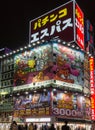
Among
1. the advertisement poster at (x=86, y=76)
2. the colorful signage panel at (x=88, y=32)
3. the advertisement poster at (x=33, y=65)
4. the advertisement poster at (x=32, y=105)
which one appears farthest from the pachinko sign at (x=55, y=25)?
the advertisement poster at (x=32, y=105)

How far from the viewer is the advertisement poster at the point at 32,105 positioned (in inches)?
1221

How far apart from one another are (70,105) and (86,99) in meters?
3.59

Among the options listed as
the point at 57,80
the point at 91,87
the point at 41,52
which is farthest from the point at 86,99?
the point at 41,52

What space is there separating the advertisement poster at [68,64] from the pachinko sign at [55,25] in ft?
12.0

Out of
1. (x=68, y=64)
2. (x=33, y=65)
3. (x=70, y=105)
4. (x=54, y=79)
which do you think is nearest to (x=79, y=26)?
(x=68, y=64)

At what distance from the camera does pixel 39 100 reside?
105ft

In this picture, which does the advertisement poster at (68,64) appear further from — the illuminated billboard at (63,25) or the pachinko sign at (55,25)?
the pachinko sign at (55,25)

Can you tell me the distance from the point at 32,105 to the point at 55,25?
12.8 m

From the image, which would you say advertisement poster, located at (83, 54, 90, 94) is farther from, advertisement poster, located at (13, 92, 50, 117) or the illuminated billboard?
advertisement poster, located at (13, 92, 50, 117)

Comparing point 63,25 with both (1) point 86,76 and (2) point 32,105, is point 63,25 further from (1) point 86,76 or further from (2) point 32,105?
(2) point 32,105

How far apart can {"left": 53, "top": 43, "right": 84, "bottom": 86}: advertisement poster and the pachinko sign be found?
365 centimetres

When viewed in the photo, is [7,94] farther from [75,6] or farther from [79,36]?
[75,6]

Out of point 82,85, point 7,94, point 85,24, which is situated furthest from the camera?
point 85,24

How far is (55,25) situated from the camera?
40.1 meters
